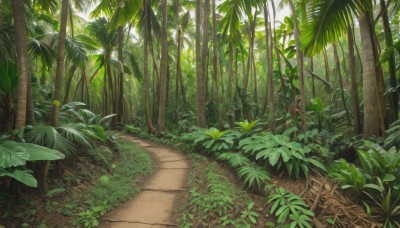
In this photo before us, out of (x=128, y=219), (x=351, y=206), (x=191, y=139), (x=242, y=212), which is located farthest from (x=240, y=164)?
(x=191, y=139)

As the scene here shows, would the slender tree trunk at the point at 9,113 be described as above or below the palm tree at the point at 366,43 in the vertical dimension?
below

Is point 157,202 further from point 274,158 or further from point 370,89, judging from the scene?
point 370,89

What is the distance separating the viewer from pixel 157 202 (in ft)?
13.8

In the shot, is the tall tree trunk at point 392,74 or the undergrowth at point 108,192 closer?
the undergrowth at point 108,192

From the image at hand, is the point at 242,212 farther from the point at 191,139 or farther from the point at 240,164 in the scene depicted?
the point at 191,139

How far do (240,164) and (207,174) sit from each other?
0.72 meters

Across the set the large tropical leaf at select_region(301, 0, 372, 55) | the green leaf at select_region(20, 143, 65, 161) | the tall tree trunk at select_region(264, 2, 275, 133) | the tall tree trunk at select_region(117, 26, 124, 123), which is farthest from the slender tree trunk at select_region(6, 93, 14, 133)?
the tall tree trunk at select_region(117, 26, 124, 123)

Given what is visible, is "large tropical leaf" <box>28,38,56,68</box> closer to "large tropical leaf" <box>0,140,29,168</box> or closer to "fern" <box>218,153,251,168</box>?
"large tropical leaf" <box>0,140,29,168</box>

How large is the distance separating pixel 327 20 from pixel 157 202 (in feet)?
15.0

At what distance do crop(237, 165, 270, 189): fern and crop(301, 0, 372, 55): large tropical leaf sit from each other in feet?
9.21

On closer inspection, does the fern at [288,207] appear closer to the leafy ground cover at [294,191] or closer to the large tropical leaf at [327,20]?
the leafy ground cover at [294,191]

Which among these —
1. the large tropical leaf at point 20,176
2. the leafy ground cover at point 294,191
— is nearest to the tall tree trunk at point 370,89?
the leafy ground cover at point 294,191

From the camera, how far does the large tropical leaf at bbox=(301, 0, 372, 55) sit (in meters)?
4.69

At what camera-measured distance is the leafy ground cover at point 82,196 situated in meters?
3.45
